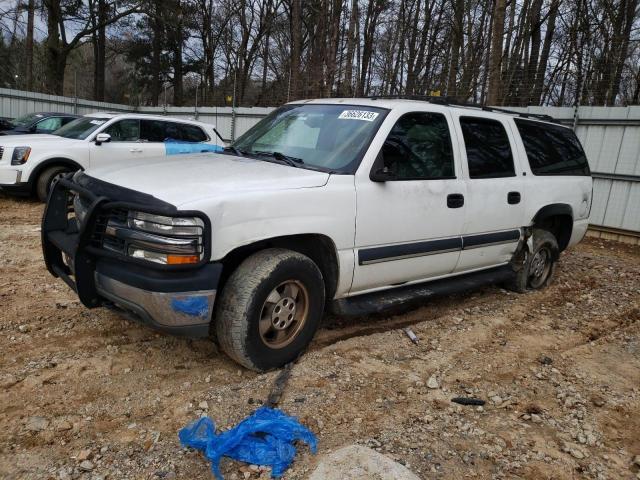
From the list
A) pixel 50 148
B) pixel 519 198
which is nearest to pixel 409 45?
pixel 50 148

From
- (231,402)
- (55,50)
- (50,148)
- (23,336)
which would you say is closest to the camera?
(231,402)

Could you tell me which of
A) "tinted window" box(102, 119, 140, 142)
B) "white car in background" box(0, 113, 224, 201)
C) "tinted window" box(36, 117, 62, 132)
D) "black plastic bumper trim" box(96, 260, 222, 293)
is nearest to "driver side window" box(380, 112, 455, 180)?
"black plastic bumper trim" box(96, 260, 222, 293)

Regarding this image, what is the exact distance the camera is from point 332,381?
3.34 meters

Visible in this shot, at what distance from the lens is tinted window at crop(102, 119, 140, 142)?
9.25 meters

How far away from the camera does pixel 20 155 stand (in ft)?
27.3

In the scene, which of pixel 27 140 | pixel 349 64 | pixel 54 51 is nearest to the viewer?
pixel 27 140

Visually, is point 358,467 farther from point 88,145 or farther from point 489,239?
point 88,145

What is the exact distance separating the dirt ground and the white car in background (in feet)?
13.9

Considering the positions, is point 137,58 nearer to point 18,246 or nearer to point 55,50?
point 55,50

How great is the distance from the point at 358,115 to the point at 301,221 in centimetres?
117

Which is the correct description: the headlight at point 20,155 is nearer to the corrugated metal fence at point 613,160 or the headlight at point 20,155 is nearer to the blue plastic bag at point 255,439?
the blue plastic bag at point 255,439

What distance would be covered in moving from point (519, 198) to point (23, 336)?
4440 millimetres

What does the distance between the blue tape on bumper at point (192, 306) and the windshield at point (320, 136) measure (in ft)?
4.19

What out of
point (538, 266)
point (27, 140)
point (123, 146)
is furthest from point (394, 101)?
point (27, 140)
